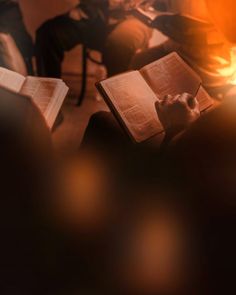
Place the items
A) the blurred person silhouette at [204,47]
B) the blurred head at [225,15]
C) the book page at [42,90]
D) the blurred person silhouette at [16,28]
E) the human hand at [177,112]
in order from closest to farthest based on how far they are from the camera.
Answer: the human hand at [177,112] < the book page at [42,90] < the blurred head at [225,15] < the blurred person silhouette at [204,47] < the blurred person silhouette at [16,28]

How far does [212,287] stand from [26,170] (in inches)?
21.8

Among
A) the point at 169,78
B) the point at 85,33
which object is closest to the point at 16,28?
the point at 85,33

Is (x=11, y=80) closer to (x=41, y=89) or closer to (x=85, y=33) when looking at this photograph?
(x=41, y=89)

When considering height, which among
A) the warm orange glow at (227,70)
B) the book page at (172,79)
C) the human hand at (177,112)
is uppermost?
the human hand at (177,112)

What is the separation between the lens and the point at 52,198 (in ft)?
3.45

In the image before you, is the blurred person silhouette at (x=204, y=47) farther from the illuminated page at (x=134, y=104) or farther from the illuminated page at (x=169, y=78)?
the illuminated page at (x=134, y=104)

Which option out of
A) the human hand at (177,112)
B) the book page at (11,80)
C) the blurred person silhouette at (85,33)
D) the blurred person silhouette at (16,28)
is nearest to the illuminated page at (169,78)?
the human hand at (177,112)

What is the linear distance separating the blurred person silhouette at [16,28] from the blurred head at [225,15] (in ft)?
3.35

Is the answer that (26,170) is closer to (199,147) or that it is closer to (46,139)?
(46,139)

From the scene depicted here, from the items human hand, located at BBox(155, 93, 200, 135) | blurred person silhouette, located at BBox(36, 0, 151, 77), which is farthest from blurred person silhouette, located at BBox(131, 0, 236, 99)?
human hand, located at BBox(155, 93, 200, 135)

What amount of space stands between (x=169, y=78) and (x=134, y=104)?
22 centimetres

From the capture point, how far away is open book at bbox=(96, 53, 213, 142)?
1309 mm

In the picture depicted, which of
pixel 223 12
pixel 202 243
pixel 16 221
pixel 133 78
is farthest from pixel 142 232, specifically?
pixel 223 12

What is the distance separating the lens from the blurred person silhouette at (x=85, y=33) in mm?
2242
